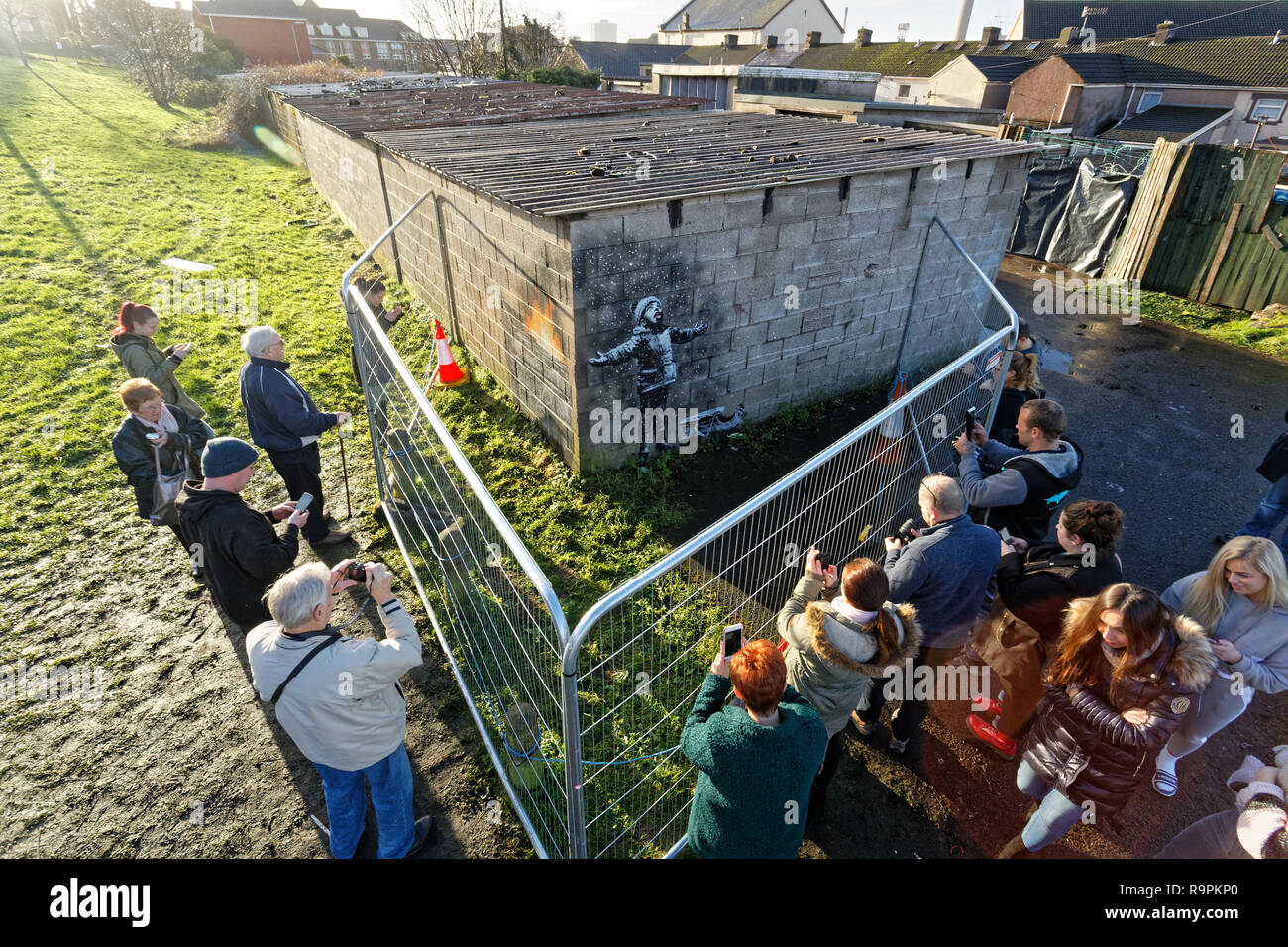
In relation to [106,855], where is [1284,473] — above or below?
above

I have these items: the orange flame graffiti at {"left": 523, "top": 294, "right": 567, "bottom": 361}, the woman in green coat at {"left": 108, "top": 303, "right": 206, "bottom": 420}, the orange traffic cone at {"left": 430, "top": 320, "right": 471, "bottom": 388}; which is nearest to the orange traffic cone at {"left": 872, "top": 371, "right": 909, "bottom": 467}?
the orange flame graffiti at {"left": 523, "top": 294, "right": 567, "bottom": 361}

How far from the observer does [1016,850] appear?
3.23 meters

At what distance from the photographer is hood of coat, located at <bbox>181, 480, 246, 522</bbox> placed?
350 centimetres

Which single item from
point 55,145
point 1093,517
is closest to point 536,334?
point 1093,517

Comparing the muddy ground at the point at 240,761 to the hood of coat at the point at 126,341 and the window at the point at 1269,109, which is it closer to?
the hood of coat at the point at 126,341

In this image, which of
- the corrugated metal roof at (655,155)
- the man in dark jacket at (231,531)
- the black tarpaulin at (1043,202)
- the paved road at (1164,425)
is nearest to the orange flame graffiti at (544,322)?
the corrugated metal roof at (655,155)

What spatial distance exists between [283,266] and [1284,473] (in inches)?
554

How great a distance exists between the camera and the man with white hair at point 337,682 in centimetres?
261

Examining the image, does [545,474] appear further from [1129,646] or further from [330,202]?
[330,202]

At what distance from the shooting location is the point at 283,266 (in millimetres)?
11680

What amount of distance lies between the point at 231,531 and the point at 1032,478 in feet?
15.6

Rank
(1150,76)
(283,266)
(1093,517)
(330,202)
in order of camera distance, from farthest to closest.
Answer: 1. (1150,76)
2. (330,202)
3. (283,266)
4. (1093,517)

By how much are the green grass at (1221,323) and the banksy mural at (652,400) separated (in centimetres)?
863

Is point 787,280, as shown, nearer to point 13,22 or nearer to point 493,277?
point 493,277
